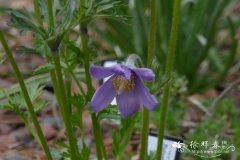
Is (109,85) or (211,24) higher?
(211,24)

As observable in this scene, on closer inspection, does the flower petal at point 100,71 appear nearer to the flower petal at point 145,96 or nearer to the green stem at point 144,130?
the flower petal at point 145,96

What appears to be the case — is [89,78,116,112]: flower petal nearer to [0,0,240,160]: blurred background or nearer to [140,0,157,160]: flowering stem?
[140,0,157,160]: flowering stem

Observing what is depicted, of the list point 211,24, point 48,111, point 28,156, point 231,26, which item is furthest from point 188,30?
point 28,156

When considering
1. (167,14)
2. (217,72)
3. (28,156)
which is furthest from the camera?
(217,72)

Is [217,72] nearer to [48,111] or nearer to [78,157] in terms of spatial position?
[48,111]

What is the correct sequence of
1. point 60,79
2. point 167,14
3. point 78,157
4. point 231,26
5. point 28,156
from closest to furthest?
point 60,79
point 78,157
point 28,156
point 231,26
point 167,14

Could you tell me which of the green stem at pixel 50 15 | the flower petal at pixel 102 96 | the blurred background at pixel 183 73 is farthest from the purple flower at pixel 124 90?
the blurred background at pixel 183 73

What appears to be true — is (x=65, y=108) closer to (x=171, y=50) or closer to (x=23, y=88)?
(x=23, y=88)
